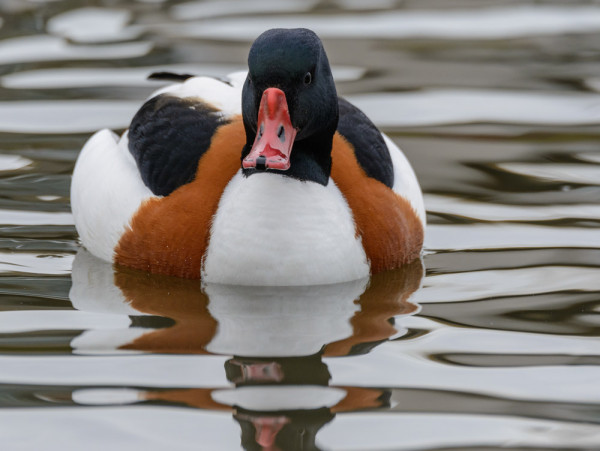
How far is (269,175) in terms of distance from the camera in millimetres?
6512

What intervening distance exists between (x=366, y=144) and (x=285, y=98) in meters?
1.11

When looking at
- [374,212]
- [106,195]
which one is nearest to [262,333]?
[374,212]

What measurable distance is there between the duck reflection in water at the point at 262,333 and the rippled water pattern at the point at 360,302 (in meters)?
0.01

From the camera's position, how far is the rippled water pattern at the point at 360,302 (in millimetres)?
5035

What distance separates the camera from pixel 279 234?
6465mm

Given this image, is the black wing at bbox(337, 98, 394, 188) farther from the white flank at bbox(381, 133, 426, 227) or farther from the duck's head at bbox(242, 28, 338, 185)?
the duck's head at bbox(242, 28, 338, 185)

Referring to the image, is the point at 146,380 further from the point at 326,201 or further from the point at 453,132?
the point at 453,132

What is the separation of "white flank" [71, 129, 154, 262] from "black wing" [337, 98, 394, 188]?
1165mm

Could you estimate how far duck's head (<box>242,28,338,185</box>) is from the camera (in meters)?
5.98

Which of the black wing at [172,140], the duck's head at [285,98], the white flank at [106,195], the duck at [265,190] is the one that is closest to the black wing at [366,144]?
the duck at [265,190]

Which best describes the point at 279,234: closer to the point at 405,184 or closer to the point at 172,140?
the point at 172,140

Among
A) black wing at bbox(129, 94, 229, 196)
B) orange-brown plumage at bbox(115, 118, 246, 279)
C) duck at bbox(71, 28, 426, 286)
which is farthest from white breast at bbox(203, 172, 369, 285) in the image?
black wing at bbox(129, 94, 229, 196)

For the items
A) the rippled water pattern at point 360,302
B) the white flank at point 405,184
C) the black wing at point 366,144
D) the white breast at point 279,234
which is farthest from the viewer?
the white flank at point 405,184

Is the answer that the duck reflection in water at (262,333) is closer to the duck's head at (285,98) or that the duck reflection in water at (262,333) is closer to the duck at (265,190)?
the duck at (265,190)
